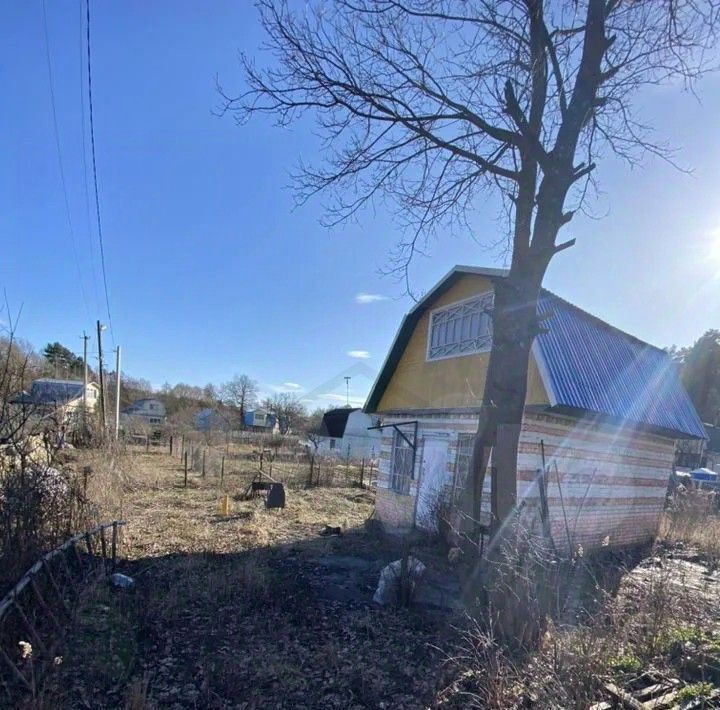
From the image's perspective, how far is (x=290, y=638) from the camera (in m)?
4.96

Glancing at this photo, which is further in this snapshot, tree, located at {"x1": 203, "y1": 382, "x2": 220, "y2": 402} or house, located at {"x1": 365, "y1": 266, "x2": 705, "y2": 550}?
tree, located at {"x1": 203, "y1": 382, "x2": 220, "y2": 402}

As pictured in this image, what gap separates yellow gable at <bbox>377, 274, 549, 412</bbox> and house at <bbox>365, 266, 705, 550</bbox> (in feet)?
0.08

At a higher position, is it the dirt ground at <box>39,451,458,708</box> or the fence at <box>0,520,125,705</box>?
the fence at <box>0,520,125,705</box>

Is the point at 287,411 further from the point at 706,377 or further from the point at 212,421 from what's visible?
the point at 706,377

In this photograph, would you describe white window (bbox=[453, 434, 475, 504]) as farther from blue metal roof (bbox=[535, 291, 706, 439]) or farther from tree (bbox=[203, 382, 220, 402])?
tree (bbox=[203, 382, 220, 402])

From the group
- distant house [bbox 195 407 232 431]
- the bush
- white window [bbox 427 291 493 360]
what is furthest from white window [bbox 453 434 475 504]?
distant house [bbox 195 407 232 431]

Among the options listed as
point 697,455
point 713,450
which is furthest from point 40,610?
point 713,450

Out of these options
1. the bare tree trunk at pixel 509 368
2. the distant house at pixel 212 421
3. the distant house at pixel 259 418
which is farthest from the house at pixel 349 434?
the bare tree trunk at pixel 509 368

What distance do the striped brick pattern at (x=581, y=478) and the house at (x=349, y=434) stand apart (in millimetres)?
27357

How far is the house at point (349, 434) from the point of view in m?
40.0

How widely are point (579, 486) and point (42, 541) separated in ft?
27.9

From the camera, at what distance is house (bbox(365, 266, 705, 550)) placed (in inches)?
327

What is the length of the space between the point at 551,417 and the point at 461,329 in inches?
102

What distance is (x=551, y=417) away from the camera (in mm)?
8438
